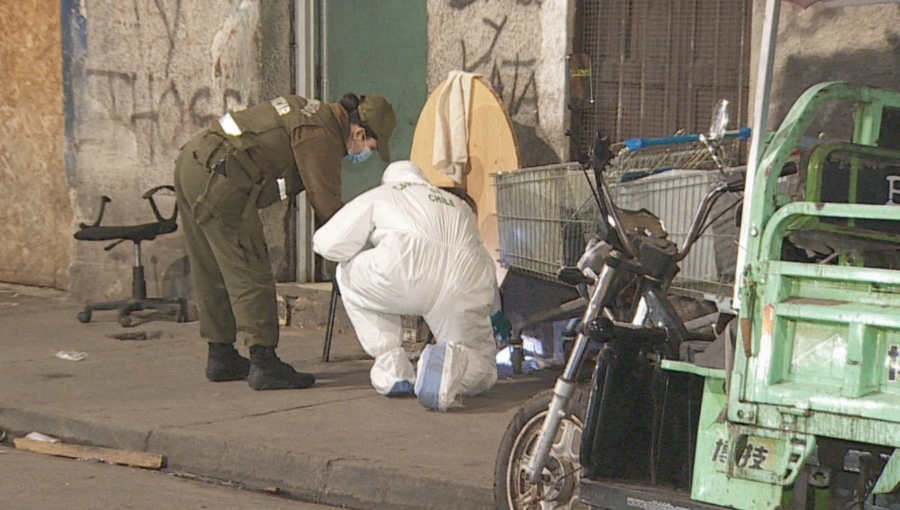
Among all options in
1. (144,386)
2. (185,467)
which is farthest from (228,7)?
(185,467)

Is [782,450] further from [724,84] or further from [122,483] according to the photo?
[724,84]

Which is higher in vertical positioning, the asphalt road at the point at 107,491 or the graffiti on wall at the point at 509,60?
the graffiti on wall at the point at 509,60

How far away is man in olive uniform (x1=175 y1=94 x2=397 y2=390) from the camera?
24.1 feet

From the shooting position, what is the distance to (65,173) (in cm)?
1152

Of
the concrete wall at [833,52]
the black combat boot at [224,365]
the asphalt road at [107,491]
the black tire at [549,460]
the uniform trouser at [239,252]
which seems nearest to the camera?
the black tire at [549,460]

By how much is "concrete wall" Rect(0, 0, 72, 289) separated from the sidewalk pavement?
9.22 feet

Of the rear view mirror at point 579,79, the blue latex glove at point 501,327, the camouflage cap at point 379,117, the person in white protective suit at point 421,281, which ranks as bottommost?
the blue latex glove at point 501,327

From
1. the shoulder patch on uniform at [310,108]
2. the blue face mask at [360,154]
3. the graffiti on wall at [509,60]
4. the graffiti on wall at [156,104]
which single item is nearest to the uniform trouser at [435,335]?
the blue face mask at [360,154]

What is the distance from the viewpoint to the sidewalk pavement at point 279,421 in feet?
19.2

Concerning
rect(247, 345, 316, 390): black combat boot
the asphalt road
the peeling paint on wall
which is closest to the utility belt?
rect(247, 345, 316, 390): black combat boot

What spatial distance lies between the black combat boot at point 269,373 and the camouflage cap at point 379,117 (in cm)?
124

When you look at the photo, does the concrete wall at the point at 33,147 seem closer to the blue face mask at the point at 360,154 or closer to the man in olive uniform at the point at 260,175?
the man in olive uniform at the point at 260,175

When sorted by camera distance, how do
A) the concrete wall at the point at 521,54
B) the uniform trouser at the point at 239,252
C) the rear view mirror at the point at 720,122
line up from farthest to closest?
the concrete wall at the point at 521,54 → the uniform trouser at the point at 239,252 → the rear view mirror at the point at 720,122

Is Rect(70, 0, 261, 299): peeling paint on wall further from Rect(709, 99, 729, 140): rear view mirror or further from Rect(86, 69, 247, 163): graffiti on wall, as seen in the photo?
Rect(709, 99, 729, 140): rear view mirror
